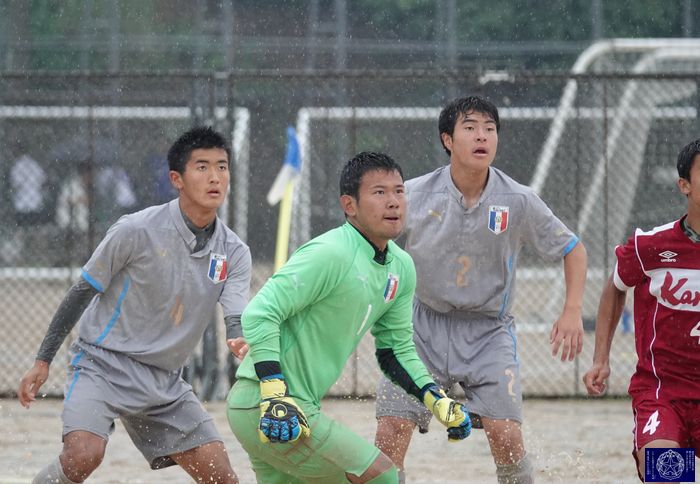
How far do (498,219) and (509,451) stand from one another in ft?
3.55

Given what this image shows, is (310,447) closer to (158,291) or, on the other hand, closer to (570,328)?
(158,291)

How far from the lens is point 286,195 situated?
10.9m

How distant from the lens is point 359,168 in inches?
186

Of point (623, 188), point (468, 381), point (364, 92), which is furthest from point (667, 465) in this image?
point (364, 92)

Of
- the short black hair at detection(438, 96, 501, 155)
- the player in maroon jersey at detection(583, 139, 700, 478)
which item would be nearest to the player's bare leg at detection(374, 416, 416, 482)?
the player in maroon jersey at detection(583, 139, 700, 478)

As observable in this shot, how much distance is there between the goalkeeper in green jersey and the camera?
438 cm

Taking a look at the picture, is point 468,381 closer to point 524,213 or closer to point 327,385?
point 524,213

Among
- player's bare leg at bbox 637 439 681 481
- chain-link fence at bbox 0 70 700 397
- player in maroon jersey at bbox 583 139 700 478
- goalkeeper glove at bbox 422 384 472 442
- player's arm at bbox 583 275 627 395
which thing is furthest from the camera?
chain-link fence at bbox 0 70 700 397

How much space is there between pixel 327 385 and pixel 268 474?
412mm

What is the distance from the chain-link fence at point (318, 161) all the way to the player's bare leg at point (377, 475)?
197 inches

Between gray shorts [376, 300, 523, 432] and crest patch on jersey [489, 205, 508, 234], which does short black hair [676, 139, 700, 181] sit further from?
gray shorts [376, 300, 523, 432]

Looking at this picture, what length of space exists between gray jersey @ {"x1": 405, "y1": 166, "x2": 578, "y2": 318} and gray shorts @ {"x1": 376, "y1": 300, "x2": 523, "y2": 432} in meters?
0.09

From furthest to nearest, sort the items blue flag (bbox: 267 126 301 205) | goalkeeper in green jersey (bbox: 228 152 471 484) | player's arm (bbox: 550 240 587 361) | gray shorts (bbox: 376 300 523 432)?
blue flag (bbox: 267 126 301 205)
gray shorts (bbox: 376 300 523 432)
player's arm (bbox: 550 240 587 361)
goalkeeper in green jersey (bbox: 228 152 471 484)

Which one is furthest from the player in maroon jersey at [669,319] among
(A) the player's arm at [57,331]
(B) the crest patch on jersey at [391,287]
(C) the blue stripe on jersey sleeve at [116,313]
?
(A) the player's arm at [57,331]
